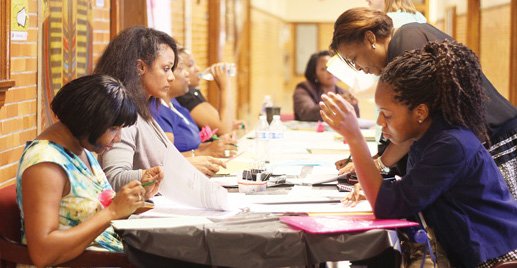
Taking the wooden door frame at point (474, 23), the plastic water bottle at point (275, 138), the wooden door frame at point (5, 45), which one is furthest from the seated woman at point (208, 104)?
the wooden door frame at point (474, 23)

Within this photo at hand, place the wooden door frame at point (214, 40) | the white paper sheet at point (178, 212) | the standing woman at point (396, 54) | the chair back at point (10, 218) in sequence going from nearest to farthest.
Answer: the chair back at point (10, 218)
the white paper sheet at point (178, 212)
the standing woman at point (396, 54)
the wooden door frame at point (214, 40)

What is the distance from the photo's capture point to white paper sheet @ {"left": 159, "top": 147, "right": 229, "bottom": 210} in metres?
2.97

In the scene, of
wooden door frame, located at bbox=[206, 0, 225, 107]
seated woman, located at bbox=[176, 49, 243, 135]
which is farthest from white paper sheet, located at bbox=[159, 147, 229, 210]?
wooden door frame, located at bbox=[206, 0, 225, 107]

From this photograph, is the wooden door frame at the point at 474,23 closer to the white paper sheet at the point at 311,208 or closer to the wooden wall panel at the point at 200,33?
the wooden wall panel at the point at 200,33

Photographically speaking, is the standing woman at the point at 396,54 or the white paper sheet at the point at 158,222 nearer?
the white paper sheet at the point at 158,222

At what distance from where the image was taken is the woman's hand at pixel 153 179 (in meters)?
3.04

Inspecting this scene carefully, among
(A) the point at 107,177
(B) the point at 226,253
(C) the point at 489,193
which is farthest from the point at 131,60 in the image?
(C) the point at 489,193

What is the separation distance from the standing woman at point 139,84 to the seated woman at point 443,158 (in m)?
0.99

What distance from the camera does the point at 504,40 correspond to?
9.11m

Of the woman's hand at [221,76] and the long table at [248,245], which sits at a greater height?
the woman's hand at [221,76]

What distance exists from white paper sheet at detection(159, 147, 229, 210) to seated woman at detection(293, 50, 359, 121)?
459cm

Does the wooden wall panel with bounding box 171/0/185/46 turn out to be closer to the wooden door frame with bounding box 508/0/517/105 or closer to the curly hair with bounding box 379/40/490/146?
the wooden door frame with bounding box 508/0/517/105

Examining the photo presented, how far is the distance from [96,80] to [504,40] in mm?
7090

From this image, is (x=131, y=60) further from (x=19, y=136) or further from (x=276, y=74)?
(x=276, y=74)
